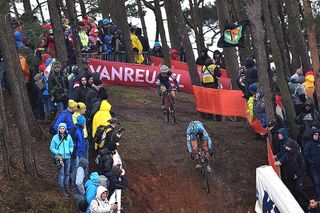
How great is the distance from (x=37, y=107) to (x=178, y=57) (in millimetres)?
13858

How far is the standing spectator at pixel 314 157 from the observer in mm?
15484

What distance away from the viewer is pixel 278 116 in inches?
707

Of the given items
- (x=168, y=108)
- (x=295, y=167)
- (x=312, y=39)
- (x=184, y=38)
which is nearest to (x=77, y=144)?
(x=295, y=167)

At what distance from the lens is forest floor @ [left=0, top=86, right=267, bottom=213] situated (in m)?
15.0

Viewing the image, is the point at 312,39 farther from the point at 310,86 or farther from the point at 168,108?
the point at 168,108

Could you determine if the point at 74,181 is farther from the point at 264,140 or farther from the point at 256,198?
the point at 264,140

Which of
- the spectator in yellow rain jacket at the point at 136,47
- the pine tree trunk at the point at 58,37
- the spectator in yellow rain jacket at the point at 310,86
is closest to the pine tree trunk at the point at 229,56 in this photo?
the spectator in yellow rain jacket at the point at 310,86

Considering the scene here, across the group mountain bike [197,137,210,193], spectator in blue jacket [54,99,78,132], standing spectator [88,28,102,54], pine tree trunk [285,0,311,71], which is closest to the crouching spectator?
spectator in blue jacket [54,99,78,132]

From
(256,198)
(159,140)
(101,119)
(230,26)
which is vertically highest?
(230,26)

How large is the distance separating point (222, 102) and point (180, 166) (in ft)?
14.9

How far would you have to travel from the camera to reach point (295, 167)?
15.5 meters

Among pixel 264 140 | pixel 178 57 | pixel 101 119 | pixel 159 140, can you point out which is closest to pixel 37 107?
pixel 159 140

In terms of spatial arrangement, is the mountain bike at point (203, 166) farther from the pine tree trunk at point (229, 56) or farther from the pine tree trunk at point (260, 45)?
the pine tree trunk at point (229, 56)

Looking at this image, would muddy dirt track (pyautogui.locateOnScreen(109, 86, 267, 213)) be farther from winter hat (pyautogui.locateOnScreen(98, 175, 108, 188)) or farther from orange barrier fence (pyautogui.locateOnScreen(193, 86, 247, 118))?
winter hat (pyautogui.locateOnScreen(98, 175, 108, 188))
